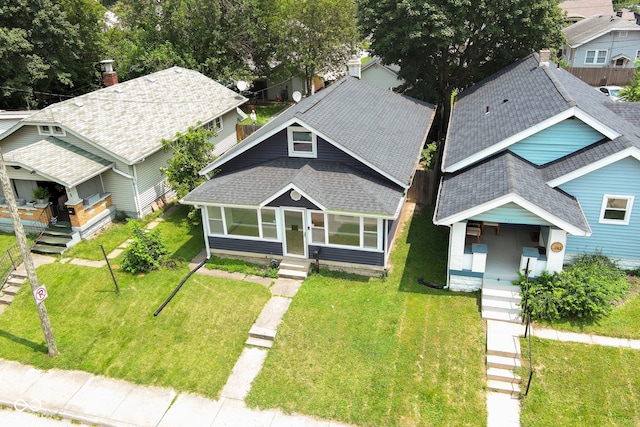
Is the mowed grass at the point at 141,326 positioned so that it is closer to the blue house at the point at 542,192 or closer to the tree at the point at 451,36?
the blue house at the point at 542,192

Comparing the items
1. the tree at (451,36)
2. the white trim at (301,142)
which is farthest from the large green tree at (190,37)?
the white trim at (301,142)

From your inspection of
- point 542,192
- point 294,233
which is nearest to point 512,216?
point 542,192

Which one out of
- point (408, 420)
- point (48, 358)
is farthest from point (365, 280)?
point (48, 358)

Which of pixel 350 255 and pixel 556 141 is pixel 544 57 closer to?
pixel 556 141

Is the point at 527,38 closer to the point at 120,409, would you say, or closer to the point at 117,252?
the point at 117,252

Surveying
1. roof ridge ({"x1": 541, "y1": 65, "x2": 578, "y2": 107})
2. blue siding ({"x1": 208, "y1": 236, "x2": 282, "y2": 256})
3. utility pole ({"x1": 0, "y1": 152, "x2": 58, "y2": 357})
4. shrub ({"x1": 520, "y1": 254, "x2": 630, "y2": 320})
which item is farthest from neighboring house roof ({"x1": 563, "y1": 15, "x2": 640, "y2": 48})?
utility pole ({"x1": 0, "y1": 152, "x2": 58, "y2": 357})
